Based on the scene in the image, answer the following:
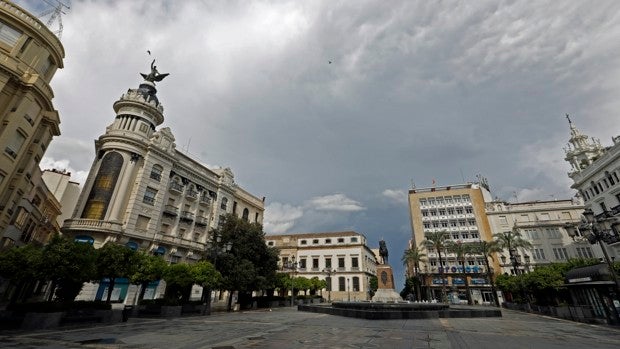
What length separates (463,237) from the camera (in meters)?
59.4

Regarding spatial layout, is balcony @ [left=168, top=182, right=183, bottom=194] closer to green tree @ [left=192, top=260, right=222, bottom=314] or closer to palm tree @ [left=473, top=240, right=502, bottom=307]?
green tree @ [left=192, top=260, right=222, bottom=314]

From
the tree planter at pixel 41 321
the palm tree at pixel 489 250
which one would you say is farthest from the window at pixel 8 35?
the palm tree at pixel 489 250

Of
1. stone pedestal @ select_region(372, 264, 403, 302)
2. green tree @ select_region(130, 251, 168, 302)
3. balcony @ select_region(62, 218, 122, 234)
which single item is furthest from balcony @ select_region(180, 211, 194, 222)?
stone pedestal @ select_region(372, 264, 403, 302)

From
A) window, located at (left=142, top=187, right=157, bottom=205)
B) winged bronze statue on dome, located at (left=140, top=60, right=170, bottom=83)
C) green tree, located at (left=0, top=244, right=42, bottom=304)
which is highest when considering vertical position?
winged bronze statue on dome, located at (left=140, top=60, right=170, bottom=83)

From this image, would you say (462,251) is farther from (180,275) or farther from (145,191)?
(145,191)

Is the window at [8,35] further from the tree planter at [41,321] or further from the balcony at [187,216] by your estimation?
the balcony at [187,216]

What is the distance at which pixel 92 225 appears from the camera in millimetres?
27688

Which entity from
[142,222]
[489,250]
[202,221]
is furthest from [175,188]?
[489,250]

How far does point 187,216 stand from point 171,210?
2.77 m

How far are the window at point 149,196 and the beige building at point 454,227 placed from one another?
4773cm

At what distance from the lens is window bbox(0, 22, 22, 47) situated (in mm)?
21000

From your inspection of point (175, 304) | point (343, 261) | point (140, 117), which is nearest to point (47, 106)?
point (140, 117)

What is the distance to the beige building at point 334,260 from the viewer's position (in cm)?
6172

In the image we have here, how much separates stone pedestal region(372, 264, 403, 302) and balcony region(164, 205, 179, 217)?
28.2 m
